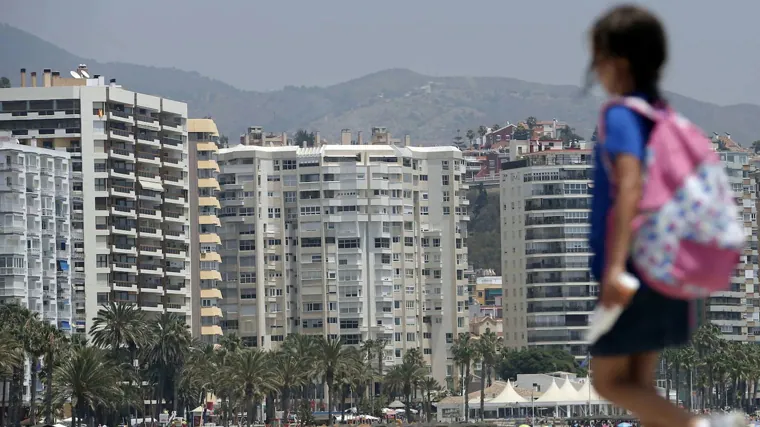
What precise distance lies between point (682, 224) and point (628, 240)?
22 cm

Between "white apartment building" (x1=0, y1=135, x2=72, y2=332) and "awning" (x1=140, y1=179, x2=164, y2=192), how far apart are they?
544 inches

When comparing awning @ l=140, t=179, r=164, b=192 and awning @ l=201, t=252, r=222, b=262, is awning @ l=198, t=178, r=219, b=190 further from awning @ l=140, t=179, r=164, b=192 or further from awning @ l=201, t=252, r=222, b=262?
awning @ l=140, t=179, r=164, b=192

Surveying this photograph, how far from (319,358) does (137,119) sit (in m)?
30.0

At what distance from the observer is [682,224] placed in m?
6.67

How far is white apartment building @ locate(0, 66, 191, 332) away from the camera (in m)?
155

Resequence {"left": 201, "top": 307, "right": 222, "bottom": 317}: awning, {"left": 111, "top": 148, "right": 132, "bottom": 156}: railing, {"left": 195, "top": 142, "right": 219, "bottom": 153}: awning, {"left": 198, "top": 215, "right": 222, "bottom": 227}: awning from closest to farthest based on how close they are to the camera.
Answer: {"left": 111, "top": 148, "right": 132, "bottom": 156}: railing
{"left": 201, "top": 307, "right": 222, "bottom": 317}: awning
{"left": 198, "top": 215, "right": 222, "bottom": 227}: awning
{"left": 195, "top": 142, "right": 219, "bottom": 153}: awning

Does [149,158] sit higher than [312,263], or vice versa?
[149,158]

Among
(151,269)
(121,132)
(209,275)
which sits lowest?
(209,275)

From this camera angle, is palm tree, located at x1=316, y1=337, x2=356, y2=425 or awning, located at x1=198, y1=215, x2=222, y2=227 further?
awning, located at x1=198, y1=215, x2=222, y2=227

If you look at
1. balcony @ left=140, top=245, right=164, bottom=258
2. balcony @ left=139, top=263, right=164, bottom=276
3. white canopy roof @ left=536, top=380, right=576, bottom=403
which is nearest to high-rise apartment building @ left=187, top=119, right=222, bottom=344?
balcony @ left=139, top=263, right=164, bottom=276

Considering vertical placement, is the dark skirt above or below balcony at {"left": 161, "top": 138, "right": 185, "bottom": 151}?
below

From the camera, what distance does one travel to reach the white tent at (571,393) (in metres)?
155

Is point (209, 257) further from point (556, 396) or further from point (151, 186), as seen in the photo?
point (556, 396)

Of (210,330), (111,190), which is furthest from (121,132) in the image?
(210,330)
